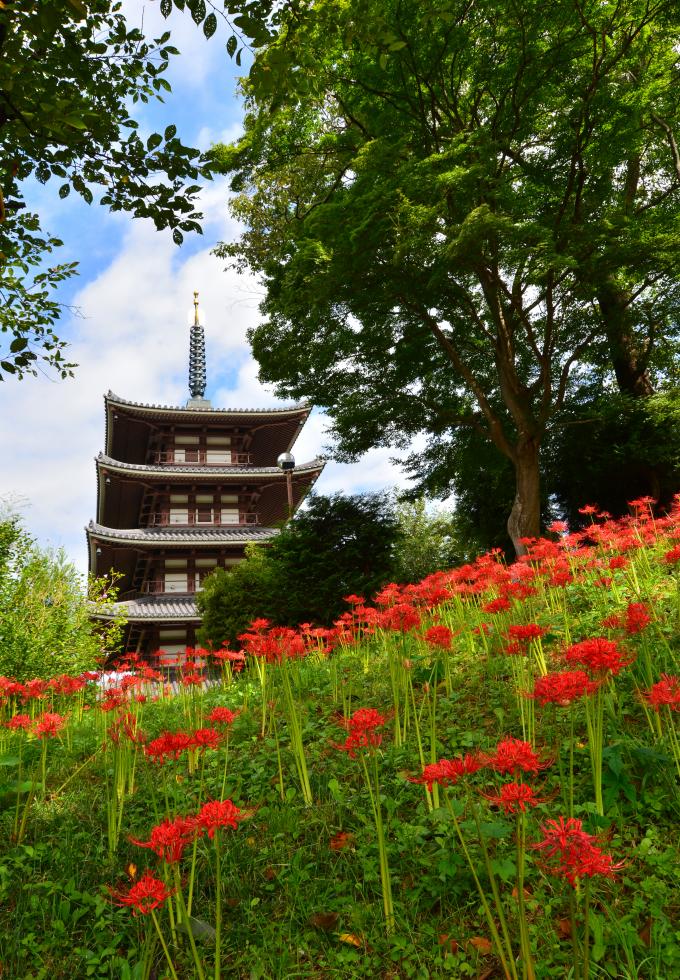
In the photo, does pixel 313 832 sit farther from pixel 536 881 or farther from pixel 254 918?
pixel 536 881

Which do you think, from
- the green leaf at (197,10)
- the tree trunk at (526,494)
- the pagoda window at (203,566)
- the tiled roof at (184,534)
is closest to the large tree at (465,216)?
the tree trunk at (526,494)

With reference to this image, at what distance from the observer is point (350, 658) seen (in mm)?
5793

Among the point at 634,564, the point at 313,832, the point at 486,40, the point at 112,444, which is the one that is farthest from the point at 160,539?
the point at 313,832

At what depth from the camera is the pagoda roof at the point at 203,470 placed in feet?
77.4

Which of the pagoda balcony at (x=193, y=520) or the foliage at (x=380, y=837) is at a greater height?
the pagoda balcony at (x=193, y=520)

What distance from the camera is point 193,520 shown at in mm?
25547

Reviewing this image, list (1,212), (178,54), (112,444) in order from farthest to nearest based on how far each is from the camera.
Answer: (112,444) < (178,54) < (1,212)

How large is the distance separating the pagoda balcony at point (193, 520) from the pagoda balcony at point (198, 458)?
6.87 ft

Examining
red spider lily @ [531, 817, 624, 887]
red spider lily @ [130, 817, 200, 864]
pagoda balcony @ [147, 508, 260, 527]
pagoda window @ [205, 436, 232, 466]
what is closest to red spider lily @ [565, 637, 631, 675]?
red spider lily @ [531, 817, 624, 887]

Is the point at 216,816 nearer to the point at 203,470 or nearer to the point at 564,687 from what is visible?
the point at 564,687

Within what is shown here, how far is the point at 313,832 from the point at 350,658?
287cm

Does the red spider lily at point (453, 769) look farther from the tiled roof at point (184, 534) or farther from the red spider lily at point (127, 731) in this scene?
the tiled roof at point (184, 534)

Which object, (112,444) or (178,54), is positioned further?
(112,444)

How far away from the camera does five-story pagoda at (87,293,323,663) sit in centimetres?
2283
